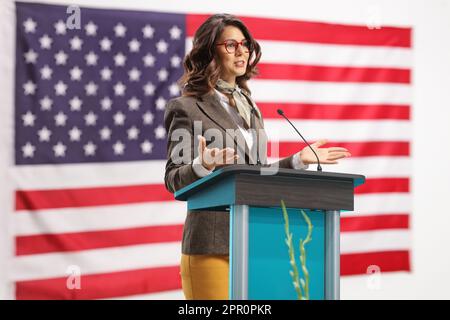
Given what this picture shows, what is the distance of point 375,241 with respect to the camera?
3863 millimetres

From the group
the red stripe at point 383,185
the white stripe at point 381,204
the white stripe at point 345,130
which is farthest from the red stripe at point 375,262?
the white stripe at point 345,130

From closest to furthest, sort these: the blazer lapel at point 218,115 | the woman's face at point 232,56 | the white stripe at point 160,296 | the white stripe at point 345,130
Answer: the blazer lapel at point 218,115 < the woman's face at point 232,56 < the white stripe at point 160,296 < the white stripe at point 345,130

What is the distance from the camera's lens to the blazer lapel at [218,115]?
1892 millimetres

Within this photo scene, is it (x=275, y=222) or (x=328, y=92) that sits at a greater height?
(x=328, y=92)

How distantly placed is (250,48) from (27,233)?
6.64 ft

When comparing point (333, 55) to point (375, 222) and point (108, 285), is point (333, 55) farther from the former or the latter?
point (108, 285)

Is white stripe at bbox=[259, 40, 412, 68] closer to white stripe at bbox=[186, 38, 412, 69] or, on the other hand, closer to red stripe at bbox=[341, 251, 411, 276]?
white stripe at bbox=[186, 38, 412, 69]

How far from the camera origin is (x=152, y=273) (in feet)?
11.6

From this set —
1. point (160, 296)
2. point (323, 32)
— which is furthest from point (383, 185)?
point (160, 296)

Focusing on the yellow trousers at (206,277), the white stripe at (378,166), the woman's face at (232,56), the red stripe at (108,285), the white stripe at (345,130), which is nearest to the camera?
the yellow trousers at (206,277)

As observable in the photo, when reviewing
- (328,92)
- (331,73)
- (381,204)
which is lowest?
(381,204)

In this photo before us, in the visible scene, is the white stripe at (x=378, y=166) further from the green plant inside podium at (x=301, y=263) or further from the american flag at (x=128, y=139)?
the green plant inside podium at (x=301, y=263)

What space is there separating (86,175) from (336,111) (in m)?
1.69
